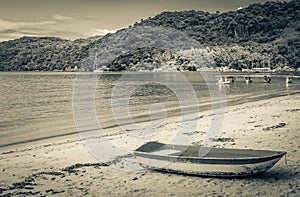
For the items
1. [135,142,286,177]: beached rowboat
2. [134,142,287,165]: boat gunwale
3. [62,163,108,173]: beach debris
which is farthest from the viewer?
[62,163,108,173]: beach debris

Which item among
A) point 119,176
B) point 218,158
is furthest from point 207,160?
point 119,176

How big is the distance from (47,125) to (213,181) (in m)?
16.8

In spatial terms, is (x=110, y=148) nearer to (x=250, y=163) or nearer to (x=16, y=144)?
(x=16, y=144)

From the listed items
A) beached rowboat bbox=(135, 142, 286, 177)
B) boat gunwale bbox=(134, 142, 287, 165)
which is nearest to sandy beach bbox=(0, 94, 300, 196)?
beached rowboat bbox=(135, 142, 286, 177)

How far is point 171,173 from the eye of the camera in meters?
11.1

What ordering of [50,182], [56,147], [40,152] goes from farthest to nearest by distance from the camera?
[56,147] → [40,152] → [50,182]

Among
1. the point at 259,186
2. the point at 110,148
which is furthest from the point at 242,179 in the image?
the point at 110,148

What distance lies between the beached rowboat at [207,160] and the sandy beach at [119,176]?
0.29 metres

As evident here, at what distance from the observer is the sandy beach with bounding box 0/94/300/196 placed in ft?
31.9

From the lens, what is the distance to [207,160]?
10031mm

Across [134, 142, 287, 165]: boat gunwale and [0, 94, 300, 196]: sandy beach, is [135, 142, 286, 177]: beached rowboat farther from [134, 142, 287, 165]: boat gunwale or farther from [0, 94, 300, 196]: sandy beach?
[0, 94, 300, 196]: sandy beach

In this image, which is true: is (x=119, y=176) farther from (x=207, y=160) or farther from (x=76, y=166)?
(x=207, y=160)

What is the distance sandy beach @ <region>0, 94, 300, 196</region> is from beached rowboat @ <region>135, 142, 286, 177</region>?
287mm

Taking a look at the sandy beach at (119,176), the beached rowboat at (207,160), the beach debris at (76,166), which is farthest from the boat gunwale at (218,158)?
the beach debris at (76,166)
